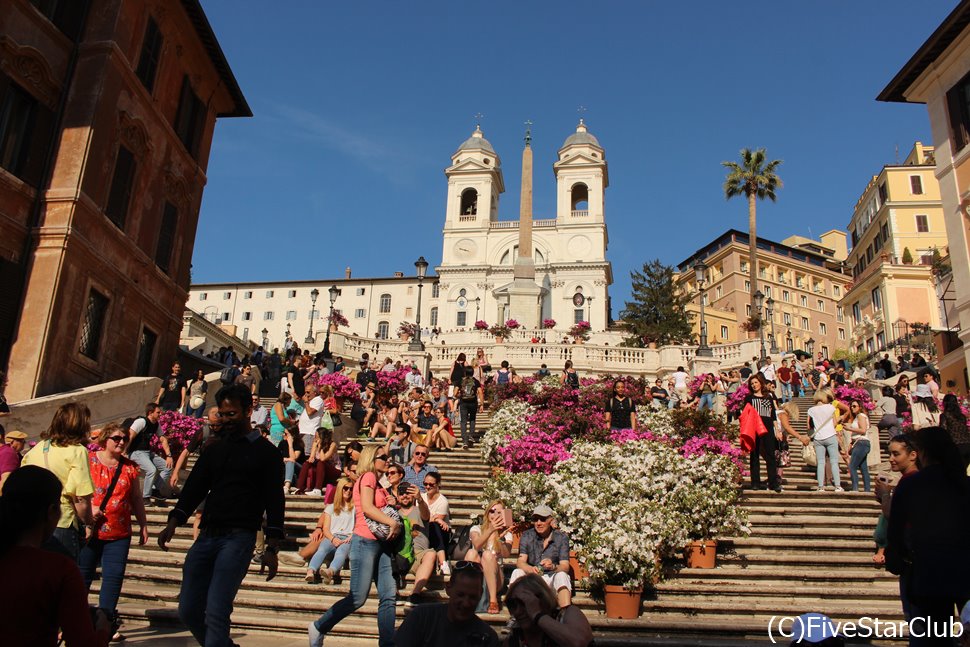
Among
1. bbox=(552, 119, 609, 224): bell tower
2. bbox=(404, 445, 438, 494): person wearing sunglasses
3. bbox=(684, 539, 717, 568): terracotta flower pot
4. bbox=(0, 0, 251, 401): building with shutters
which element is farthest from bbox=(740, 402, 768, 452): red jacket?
bbox=(552, 119, 609, 224): bell tower

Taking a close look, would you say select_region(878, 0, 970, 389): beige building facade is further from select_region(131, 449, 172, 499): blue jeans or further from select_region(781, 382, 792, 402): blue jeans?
select_region(131, 449, 172, 499): blue jeans

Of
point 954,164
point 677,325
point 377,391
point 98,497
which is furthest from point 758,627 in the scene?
point 677,325

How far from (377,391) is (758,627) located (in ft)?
53.5

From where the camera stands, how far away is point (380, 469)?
287 inches

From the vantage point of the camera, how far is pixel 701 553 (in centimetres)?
924

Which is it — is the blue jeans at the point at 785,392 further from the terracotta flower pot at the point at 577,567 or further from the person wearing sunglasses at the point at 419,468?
the person wearing sunglasses at the point at 419,468

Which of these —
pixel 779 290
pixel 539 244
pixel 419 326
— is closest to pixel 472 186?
pixel 539 244

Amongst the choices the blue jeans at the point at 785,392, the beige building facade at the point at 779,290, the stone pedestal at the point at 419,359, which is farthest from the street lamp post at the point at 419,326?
the beige building facade at the point at 779,290

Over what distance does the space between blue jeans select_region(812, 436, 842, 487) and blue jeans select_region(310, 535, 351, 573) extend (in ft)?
27.9

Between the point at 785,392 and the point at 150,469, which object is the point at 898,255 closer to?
the point at 785,392

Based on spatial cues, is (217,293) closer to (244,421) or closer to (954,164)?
(954,164)

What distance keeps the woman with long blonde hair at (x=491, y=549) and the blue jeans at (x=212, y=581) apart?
3.57 metres

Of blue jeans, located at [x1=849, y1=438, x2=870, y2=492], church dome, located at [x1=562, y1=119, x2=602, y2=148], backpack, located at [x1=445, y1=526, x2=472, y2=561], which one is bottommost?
backpack, located at [x1=445, y1=526, x2=472, y2=561]

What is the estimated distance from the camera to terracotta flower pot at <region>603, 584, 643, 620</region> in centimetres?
777
